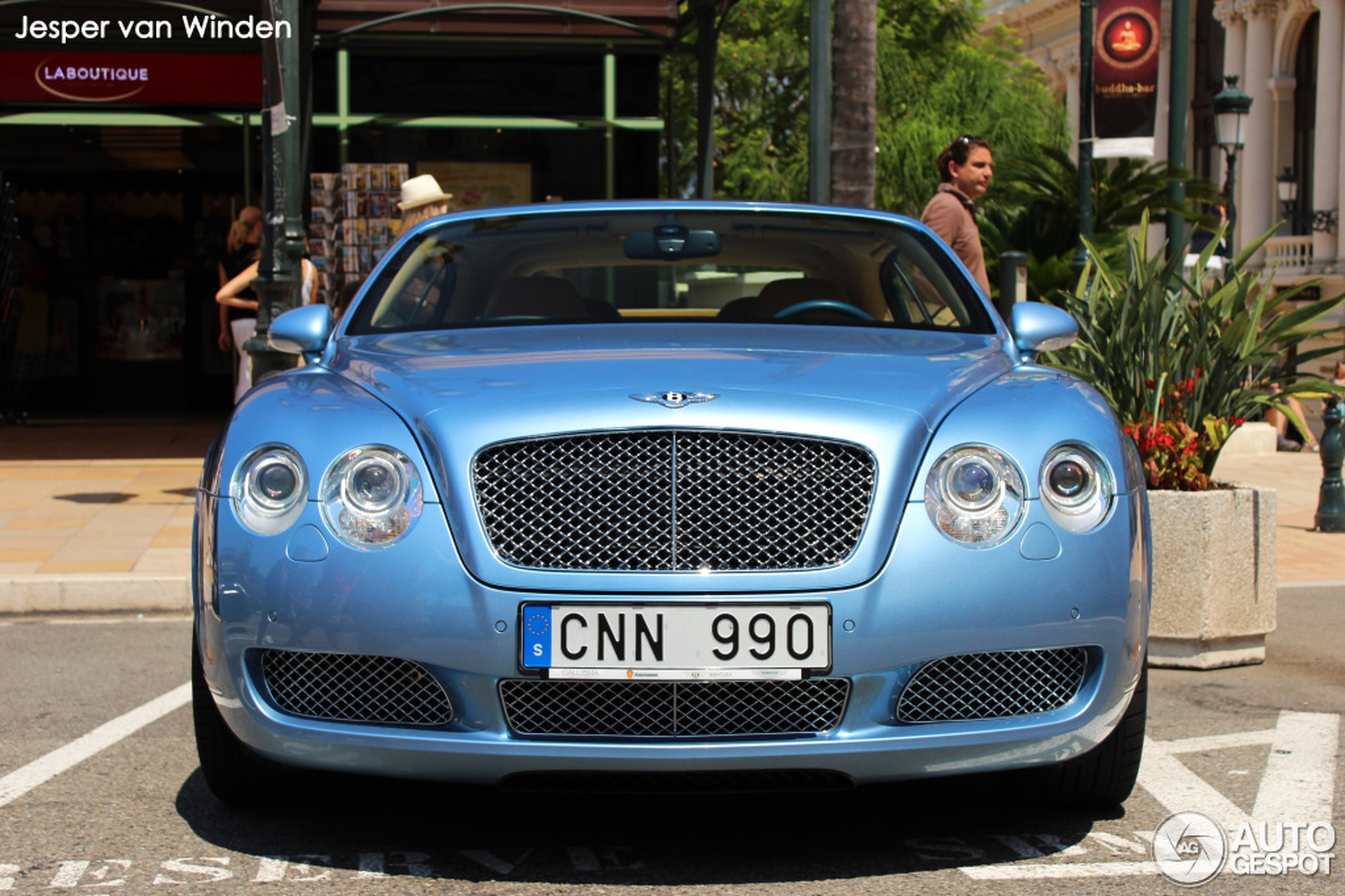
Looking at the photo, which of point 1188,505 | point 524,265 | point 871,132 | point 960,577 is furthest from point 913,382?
point 871,132

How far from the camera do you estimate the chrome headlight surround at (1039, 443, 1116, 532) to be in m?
3.60

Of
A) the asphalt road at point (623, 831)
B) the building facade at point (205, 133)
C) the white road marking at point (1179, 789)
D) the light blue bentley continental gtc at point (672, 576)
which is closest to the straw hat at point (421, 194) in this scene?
Answer: the building facade at point (205, 133)

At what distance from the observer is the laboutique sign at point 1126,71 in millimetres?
15172

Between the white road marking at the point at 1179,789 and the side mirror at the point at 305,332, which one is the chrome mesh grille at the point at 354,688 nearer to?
the side mirror at the point at 305,332

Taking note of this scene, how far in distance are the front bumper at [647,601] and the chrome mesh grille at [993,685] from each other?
0.06 feet

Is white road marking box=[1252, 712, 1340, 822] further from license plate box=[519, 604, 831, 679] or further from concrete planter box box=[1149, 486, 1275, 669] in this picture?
license plate box=[519, 604, 831, 679]

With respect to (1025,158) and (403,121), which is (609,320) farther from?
(1025,158)

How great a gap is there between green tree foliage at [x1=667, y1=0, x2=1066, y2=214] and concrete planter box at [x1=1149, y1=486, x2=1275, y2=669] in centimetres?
2993

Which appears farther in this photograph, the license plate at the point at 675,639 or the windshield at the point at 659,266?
the windshield at the point at 659,266

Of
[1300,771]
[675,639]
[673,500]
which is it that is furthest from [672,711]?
[1300,771]

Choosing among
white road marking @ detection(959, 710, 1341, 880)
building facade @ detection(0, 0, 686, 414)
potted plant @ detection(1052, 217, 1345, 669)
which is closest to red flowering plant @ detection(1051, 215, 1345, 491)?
potted plant @ detection(1052, 217, 1345, 669)

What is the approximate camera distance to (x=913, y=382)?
376 cm

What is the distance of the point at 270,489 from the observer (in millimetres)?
3627

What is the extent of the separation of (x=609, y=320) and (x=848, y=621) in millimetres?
1476
